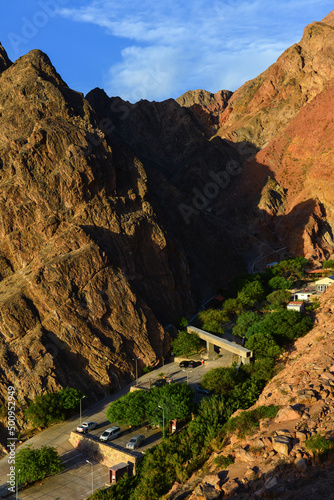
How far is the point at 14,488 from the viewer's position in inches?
1652

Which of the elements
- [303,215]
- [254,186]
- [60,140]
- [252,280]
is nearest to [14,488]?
[60,140]

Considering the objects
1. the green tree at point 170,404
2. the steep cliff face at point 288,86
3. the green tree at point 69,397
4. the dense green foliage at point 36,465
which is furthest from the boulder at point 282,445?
the steep cliff face at point 288,86

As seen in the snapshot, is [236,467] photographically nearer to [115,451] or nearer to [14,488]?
[115,451]

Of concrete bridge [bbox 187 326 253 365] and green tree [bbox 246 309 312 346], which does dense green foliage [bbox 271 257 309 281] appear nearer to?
concrete bridge [bbox 187 326 253 365]

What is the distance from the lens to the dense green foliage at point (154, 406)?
4659cm

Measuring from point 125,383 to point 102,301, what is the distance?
446 inches

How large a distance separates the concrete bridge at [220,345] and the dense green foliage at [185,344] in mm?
1383

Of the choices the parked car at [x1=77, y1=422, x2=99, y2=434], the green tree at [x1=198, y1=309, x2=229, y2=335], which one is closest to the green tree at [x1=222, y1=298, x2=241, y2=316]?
the green tree at [x1=198, y1=309, x2=229, y2=335]

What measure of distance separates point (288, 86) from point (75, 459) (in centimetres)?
14496

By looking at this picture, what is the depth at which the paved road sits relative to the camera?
40.8m

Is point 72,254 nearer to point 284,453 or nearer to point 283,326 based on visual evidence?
point 283,326

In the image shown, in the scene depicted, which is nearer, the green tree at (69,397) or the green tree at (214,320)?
the green tree at (69,397)

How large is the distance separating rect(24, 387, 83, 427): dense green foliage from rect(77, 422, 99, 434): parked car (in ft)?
12.4

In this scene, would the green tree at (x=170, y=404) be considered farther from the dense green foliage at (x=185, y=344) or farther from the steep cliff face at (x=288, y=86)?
the steep cliff face at (x=288, y=86)
